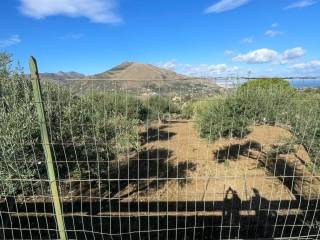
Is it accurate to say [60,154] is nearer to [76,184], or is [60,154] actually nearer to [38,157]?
[38,157]

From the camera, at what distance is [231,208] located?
25.9ft

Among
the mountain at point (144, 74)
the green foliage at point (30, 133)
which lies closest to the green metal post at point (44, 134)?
the green foliage at point (30, 133)

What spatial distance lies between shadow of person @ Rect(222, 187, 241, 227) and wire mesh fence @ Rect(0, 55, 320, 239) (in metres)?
0.03

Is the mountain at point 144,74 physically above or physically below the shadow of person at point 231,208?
above

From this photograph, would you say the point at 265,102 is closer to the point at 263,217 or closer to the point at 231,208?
the point at 263,217

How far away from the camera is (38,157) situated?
6.12 meters

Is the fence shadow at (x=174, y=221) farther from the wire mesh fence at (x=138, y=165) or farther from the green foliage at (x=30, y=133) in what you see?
the green foliage at (x=30, y=133)

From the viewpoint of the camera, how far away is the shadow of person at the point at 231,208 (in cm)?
783

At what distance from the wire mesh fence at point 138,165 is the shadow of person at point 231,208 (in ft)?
0.11

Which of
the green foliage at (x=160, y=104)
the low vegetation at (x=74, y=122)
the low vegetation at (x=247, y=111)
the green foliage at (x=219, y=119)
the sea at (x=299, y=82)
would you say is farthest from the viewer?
the green foliage at (x=219, y=119)

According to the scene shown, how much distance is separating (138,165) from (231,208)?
4.86m

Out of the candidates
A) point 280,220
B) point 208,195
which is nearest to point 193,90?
point 280,220

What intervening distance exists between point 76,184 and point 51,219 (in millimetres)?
2717

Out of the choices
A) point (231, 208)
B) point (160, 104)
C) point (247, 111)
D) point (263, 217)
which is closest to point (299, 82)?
point (160, 104)
